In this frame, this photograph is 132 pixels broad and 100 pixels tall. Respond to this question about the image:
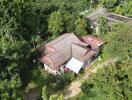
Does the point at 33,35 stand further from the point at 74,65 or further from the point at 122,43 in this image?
the point at 122,43

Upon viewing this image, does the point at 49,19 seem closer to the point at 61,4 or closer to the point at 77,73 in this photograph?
the point at 61,4

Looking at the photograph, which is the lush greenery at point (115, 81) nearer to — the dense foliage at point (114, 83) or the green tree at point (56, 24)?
the dense foliage at point (114, 83)

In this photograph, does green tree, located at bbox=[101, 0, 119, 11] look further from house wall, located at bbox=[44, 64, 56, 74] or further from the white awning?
house wall, located at bbox=[44, 64, 56, 74]

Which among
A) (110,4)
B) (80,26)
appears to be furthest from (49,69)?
(110,4)

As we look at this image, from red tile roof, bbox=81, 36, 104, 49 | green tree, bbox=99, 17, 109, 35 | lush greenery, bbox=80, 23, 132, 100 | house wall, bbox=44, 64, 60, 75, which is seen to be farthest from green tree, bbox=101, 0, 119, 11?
house wall, bbox=44, 64, 60, 75

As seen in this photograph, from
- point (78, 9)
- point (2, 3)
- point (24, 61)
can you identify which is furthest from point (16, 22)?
point (78, 9)
